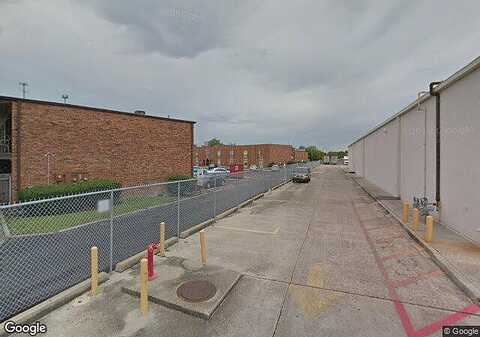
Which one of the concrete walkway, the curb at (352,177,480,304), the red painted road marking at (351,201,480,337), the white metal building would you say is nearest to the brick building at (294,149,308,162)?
the white metal building

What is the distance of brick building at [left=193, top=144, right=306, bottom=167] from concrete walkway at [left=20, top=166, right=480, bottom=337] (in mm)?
50423

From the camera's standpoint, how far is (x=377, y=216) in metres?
11.2

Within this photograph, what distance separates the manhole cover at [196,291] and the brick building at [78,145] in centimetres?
1323

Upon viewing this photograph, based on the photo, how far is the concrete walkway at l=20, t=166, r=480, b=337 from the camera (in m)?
3.58

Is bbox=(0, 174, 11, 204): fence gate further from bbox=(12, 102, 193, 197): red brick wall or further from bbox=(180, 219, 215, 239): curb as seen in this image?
bbox=(180, 219, 215, 239): curb

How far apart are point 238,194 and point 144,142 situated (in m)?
9.33

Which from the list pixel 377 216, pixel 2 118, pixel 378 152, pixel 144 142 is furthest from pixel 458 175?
pixel 2 118

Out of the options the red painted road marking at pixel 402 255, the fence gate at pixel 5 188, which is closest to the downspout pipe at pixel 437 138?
the red painted road marking at pixel 402 255

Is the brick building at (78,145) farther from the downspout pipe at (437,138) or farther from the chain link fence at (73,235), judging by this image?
the downspout pipe at (437,138)

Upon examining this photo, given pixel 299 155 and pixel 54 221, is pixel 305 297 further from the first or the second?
pixel 299 155

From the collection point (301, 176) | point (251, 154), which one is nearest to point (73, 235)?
point (301, 176)

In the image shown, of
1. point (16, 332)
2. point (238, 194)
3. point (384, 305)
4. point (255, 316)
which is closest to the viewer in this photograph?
point (16, 332)

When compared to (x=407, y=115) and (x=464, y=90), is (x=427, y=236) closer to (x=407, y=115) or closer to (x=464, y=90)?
(x=464, y=90)

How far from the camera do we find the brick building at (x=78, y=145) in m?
13.0
